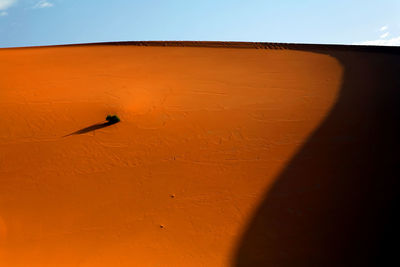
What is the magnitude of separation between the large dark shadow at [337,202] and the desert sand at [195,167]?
0.02 metres

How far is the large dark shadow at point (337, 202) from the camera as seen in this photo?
4.72m

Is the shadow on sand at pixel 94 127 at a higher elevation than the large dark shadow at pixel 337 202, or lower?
higher

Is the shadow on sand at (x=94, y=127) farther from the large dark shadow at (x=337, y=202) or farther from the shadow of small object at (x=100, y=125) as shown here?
the large dark shadow at (x=337, y=202)

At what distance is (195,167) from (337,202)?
262cm

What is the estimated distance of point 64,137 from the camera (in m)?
7.25

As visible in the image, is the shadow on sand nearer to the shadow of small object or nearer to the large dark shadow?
the shadow of small object

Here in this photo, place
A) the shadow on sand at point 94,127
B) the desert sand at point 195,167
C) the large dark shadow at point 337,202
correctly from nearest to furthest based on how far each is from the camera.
→ the large dark shadow at point 337,202 → the desert sand at point 195,167 → the shadow on sand at point 94,127

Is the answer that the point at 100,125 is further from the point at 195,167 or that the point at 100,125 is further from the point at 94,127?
the point at 195,167

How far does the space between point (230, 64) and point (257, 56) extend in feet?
5.48

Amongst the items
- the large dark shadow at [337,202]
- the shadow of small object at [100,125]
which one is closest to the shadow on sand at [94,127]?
the shadow of small object at [100,125]

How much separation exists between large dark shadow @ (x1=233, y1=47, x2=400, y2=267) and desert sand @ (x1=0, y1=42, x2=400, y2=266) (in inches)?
1.0

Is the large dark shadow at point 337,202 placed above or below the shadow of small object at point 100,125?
below

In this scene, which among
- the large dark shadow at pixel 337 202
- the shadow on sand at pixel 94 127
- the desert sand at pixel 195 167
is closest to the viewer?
Answer: the large dark shadow at pixel 337 202

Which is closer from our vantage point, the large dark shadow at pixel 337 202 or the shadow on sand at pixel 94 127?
the large dark shadow at pixel 337 202
